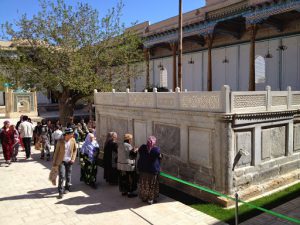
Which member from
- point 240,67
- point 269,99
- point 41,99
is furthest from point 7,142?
point 41,99

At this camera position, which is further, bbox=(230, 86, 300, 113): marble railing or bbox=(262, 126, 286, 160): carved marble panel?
bbox=(262, 126, 286, 160): carved marble panel

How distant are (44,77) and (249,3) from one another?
1139cm

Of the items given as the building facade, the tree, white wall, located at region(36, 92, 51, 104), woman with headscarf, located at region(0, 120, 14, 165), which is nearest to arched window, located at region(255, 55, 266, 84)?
the building facade

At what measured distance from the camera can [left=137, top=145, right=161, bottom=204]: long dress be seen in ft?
21.3

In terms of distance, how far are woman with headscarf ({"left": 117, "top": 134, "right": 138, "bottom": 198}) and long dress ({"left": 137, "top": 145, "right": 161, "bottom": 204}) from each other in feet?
1.41

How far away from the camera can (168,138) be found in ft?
27.2

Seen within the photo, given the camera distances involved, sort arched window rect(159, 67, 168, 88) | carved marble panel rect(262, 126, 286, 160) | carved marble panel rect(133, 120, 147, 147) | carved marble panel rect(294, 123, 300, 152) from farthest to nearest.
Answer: arched window rect(159, 67, 168, 88) < carved marble panel rect(133, 120, 147, 147) < carved marble panel rect(294, 123, 300, 152) < carved marble panel rect(262, 126, 286, 160)

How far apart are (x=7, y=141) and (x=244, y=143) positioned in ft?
26.3

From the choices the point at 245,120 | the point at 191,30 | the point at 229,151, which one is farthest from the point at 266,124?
the point at 191,30

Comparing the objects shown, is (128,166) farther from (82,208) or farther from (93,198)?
(82,208)

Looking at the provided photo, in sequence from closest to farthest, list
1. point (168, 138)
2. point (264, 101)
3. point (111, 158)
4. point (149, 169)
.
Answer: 1. point (149, 169)
2. point (264, 101)
3. point (111, 158)
4. point (168, 138)

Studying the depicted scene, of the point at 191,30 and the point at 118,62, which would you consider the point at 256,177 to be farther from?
the point at 191,30

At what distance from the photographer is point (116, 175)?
8102mm

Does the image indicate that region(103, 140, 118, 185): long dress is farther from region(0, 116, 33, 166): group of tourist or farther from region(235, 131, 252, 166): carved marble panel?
region(0, 116, 33, 166): group of tourist
